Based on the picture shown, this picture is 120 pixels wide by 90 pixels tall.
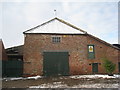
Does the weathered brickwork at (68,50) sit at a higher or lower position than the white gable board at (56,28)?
Answer: lower

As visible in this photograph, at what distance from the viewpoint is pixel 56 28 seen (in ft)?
75.8

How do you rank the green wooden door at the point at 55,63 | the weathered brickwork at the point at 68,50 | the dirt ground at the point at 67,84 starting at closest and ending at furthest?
the dirt ground at the point at 67,84
the weathered brickwork at the point at 68,50
the green wooden door at the point at 55,63

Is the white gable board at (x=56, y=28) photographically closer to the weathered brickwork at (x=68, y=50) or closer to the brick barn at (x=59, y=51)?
the brick barn at (x=59, y=51)

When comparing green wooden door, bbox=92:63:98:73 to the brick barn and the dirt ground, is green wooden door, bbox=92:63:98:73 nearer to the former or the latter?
the brick barn

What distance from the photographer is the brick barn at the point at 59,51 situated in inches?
854

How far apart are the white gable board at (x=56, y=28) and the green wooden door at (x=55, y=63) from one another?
9.48 ft

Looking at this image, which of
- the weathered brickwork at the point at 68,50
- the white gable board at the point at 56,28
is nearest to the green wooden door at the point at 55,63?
the weathered brickwork at the point at 68,50

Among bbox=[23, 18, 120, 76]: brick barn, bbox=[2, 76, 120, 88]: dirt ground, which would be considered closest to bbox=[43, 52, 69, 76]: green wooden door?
bbox=[23, 18, 120, 76]: brick barn

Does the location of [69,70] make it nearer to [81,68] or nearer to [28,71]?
[81,68]

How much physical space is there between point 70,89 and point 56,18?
569 inches

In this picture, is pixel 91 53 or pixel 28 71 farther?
pixel 91 53

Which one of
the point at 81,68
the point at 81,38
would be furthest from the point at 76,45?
the point at 81,68

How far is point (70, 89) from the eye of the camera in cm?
1131

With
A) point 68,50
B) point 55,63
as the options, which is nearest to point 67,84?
point 55,63
